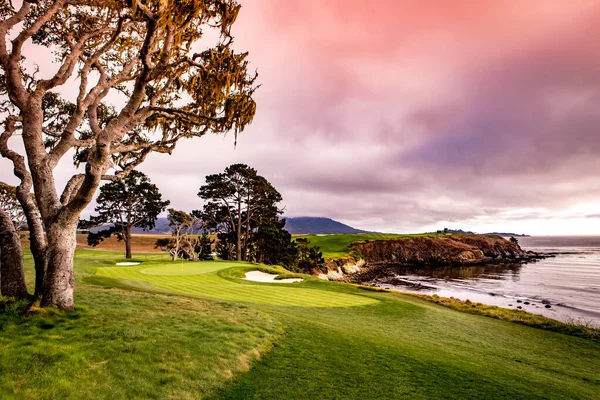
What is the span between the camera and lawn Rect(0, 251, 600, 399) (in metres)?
5.91

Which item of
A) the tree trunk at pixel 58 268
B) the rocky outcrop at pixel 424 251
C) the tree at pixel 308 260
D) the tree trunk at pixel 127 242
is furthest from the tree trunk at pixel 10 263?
the rocky outcrop at pixel 424 251

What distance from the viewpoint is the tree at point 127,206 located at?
44.2m

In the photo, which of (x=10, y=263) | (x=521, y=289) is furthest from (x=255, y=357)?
(x=521, y=289)

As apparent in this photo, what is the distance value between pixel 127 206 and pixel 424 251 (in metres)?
76.0

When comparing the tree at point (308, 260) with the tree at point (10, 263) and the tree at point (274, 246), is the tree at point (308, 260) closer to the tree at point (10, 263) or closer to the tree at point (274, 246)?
the tree at point (274, 246)

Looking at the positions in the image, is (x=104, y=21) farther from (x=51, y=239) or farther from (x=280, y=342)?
(x=280, y=342)

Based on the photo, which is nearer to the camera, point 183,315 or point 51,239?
point 51,239

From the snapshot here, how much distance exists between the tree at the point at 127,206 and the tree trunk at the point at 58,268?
38794mm

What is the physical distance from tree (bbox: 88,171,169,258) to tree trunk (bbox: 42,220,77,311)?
3879 cm

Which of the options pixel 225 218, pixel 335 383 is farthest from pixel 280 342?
pixel 225 218

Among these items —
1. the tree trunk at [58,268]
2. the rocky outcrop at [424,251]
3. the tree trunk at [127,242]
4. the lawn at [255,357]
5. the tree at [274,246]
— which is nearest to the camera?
the lawn at [255,357]

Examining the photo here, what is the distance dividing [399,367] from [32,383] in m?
8.32

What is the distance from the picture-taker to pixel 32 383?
517 cm

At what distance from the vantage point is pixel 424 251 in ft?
283
